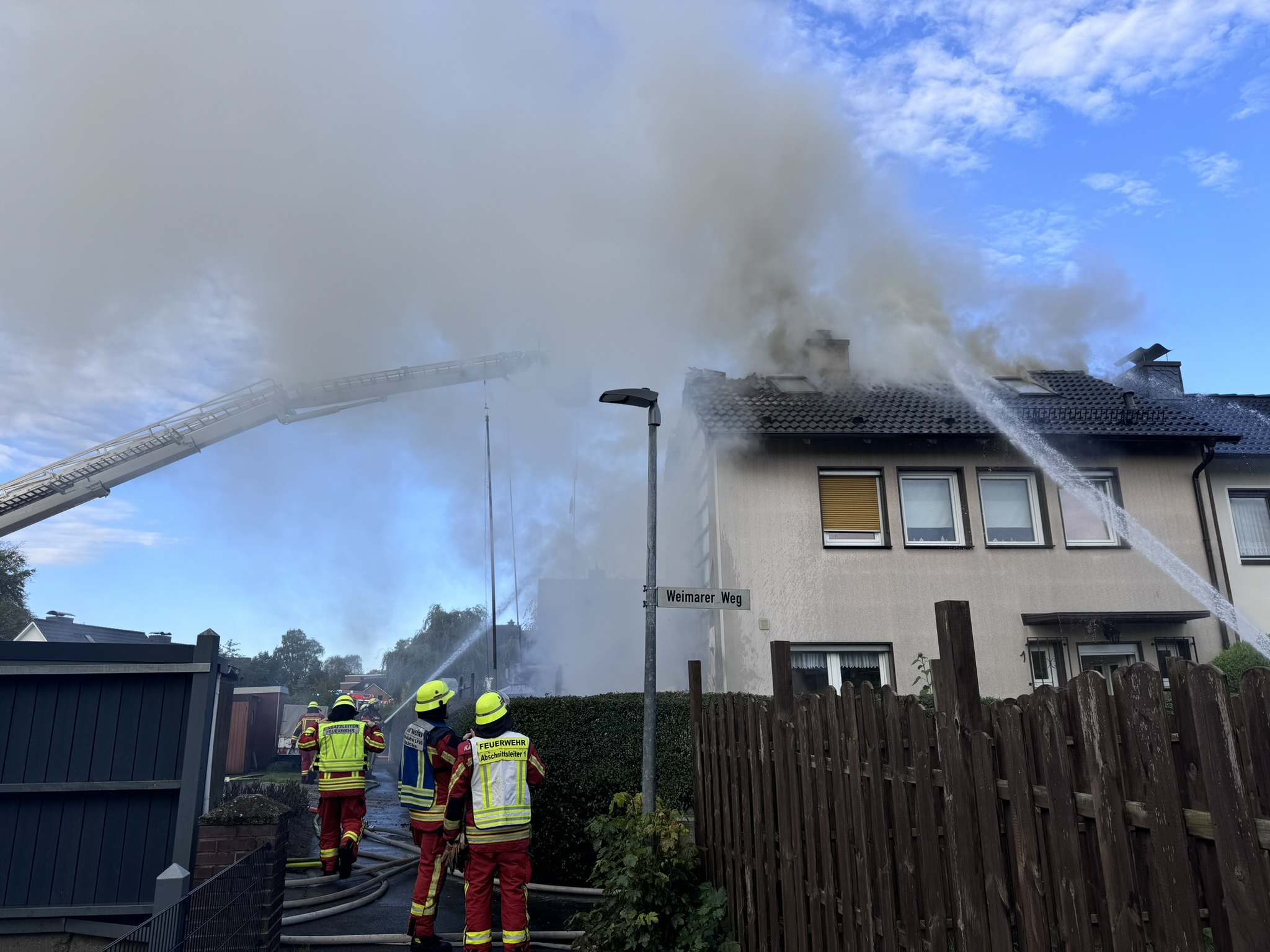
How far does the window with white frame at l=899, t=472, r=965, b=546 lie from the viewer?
1261 cm

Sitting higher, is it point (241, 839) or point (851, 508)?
point (851, 508)

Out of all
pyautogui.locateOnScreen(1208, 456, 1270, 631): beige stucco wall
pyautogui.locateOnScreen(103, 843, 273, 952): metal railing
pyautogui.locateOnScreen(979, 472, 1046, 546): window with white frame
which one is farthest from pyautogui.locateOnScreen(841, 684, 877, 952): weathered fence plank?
pyautogui.locateOnScreen(1208, 456, 1270, 631): beige stucco wall

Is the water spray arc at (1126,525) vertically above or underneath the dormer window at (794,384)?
underneath

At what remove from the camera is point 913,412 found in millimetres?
13266

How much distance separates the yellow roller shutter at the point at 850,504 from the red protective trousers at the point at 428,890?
826cm

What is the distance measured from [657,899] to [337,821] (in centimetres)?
433

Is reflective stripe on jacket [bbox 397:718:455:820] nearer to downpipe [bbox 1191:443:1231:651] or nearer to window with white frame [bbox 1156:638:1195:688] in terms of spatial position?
window with white frame [bbox 1156:638:1195:688]

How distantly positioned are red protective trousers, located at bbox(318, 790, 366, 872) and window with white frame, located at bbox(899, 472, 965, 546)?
8760 millimetres

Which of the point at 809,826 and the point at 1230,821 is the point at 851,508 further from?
the point at 1230,821

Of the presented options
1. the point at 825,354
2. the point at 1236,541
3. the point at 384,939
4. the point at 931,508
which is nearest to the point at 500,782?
the point at 384,939

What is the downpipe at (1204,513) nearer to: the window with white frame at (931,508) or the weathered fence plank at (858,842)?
the window with white frame at (931,508)

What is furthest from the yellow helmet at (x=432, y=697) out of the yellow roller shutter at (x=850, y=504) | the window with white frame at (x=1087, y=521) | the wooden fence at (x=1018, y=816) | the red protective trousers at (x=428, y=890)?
the window with white frame at (x=1087, y=521)

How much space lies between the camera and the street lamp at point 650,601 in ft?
19.1

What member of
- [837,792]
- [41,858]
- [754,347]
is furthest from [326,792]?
[754,347]
